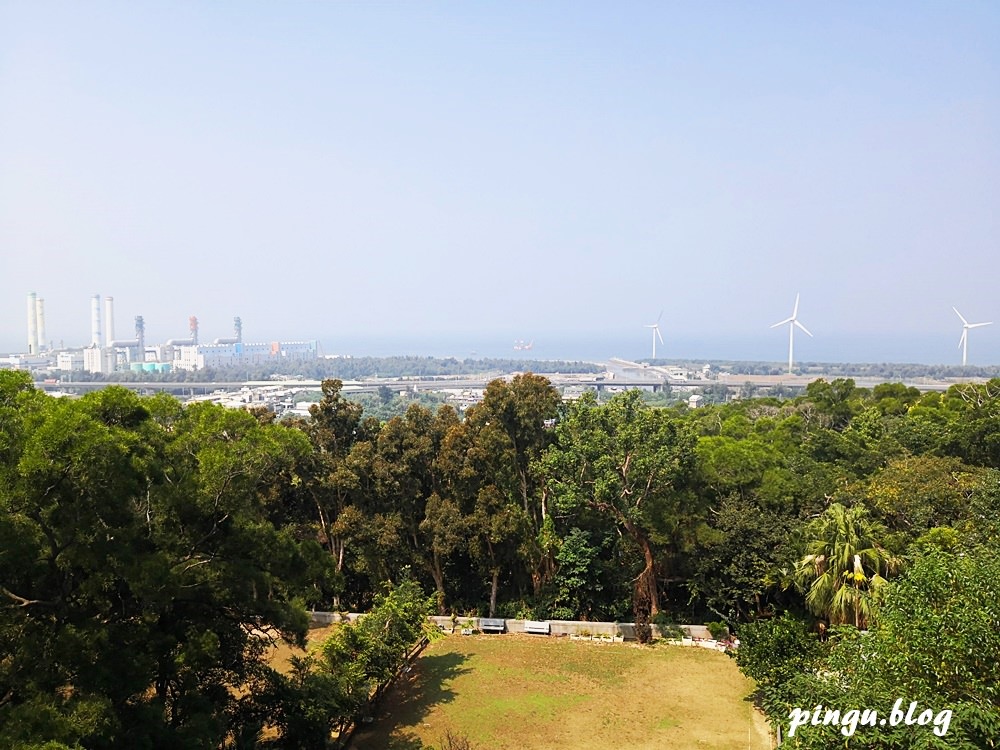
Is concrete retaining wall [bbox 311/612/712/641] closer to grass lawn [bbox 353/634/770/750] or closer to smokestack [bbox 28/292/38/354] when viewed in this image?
grass lawn [bbox 353/634/770/750]

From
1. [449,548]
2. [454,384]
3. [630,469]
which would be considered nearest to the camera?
[630,469]

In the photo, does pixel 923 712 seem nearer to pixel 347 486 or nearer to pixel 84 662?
pixel 84 662

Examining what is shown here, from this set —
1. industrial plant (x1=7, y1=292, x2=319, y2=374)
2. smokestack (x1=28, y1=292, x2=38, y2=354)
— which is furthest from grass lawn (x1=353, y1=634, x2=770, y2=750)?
smokestack (x1=28, y1=292, x2=38, y2=354)

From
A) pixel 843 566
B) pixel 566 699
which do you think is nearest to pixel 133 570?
pixel 566 699

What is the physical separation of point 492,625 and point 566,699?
13.0ft

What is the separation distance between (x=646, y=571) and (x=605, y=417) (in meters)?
3.83

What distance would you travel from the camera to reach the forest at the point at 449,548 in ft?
23.8

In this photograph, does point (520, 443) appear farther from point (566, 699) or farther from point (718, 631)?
point (566, 699)

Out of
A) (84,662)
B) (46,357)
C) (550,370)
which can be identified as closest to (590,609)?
(84,662)

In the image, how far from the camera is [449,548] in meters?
17.0

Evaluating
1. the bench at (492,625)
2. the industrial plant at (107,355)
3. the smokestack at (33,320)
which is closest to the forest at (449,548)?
the bench at (492,625)

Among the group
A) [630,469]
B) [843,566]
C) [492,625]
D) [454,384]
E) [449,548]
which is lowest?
[454,384]

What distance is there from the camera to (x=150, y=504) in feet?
29.5

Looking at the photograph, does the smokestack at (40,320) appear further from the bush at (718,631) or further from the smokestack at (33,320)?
the bush at (718,631)
